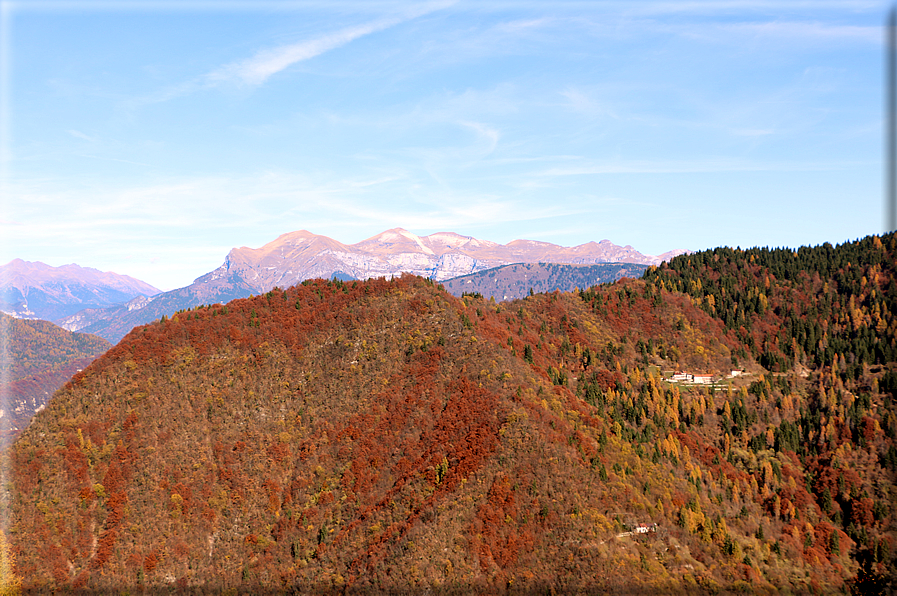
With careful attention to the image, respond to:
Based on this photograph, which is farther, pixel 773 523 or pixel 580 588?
pixel 773 523

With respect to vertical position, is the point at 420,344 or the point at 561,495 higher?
the point at 420,344

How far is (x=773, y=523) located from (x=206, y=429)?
187754mm

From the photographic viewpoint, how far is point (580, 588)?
12588 centimetres

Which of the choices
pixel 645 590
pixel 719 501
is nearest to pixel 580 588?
pixel 645 590

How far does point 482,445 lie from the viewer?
510 ft

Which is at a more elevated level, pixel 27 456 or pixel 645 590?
pixel 27 456

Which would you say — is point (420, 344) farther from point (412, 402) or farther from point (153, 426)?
point (153, 426)

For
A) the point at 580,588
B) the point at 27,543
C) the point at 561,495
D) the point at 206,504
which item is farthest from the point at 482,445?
the point at 27,543

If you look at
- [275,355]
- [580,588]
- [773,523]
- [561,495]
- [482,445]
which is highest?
[275,355]

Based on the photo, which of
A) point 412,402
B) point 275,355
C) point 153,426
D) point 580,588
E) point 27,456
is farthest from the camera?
point 275,355

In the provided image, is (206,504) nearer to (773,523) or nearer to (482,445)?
(482,445)

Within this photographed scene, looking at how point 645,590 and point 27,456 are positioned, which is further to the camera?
point 27,456

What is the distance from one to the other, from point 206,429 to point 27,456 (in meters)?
43.6

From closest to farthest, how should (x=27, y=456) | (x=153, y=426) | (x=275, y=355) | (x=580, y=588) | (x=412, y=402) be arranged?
(x=580, y=588), (x=27, y=456), (x=153, y=426), (x=412, y=402), (x=275, y=355)
